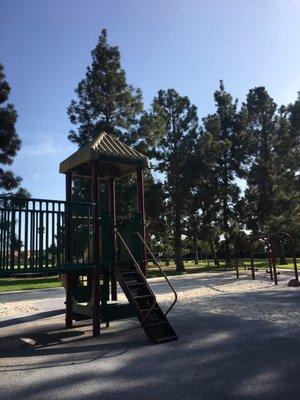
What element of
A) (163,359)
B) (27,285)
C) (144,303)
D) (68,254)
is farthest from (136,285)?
(27,285)

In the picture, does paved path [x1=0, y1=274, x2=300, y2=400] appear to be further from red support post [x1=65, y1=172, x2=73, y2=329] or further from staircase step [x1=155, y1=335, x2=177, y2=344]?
red support post [x1=65, y1=172, x2=73, y2=329]

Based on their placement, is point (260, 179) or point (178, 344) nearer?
point (178, 344)

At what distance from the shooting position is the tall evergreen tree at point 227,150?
3506 centimetres

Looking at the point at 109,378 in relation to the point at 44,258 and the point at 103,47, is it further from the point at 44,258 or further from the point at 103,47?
the point at 103,47

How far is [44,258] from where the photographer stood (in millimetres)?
8492

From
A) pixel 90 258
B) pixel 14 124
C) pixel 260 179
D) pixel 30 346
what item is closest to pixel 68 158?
pixel 90 258

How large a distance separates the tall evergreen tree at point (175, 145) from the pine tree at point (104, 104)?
1.97m

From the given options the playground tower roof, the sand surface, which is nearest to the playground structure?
the playground tower roof

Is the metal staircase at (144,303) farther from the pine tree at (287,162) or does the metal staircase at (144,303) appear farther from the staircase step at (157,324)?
the pine tree at (287,162)

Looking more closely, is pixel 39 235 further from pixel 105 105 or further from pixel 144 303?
pixel 105 105

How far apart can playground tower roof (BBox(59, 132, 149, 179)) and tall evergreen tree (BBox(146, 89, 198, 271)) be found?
20684 mm

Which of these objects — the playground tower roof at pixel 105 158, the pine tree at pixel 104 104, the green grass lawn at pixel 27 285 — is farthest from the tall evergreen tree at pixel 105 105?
the playground tower roof at pixel 105 158

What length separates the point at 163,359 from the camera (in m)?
6.59

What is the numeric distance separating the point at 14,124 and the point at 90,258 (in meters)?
19.8
